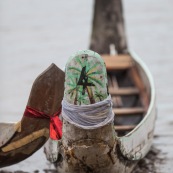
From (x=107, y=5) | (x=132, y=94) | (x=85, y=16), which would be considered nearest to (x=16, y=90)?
(x=107, y=5)

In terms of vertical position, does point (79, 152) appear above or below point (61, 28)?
above

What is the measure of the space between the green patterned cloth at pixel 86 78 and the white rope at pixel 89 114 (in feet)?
0.12

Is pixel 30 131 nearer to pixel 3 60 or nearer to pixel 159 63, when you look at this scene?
pixel 159 63

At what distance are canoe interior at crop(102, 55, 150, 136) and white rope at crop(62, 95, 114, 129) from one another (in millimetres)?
2060

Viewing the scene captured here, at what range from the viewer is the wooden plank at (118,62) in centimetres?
890

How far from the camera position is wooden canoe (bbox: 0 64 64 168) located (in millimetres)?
5652

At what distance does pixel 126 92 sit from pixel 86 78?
321 centimetres

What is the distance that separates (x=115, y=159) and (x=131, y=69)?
3351mm

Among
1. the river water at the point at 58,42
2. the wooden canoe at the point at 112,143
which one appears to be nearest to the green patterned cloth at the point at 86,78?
the wooden canoe at the point at 112,143

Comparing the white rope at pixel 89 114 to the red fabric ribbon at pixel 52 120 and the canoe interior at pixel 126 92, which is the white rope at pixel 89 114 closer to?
the red fabric ribbon at pixel 52 120

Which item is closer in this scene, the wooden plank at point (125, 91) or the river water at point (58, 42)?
the wooden plank at point (125, 91)

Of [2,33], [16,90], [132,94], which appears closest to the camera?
[132,94]

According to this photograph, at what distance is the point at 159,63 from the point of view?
12484 mm

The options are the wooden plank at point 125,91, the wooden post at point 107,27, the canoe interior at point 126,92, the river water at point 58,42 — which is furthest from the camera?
the river water at point 58,42
